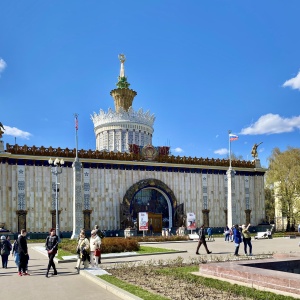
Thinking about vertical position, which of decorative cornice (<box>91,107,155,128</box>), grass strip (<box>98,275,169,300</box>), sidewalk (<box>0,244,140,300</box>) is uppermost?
decorative cornice (<box>91,107,155,128</box>)

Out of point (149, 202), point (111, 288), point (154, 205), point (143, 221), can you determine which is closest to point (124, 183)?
point (149, 202)

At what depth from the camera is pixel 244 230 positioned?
23141 millimetres

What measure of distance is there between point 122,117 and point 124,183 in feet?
35.9

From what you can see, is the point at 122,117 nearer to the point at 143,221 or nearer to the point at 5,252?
the point at 143,221

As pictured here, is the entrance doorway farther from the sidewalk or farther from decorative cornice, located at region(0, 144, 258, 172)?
the sidewalk

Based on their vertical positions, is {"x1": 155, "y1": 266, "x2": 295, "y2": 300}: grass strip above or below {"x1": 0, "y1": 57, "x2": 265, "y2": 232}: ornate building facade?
below

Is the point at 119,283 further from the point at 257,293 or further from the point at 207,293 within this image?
the point at 257,293

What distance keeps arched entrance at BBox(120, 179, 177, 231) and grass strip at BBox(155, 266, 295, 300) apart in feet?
104

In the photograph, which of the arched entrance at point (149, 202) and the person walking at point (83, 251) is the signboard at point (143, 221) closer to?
the arched entrance at point (149, 202)

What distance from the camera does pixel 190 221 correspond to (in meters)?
48.4

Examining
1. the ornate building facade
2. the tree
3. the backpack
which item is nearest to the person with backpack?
the backpack

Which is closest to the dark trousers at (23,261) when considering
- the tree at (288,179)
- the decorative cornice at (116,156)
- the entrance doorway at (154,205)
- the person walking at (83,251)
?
the person walking at (83,251)

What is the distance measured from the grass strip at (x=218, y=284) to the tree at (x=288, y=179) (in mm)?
42601

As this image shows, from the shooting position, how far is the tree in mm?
56078
